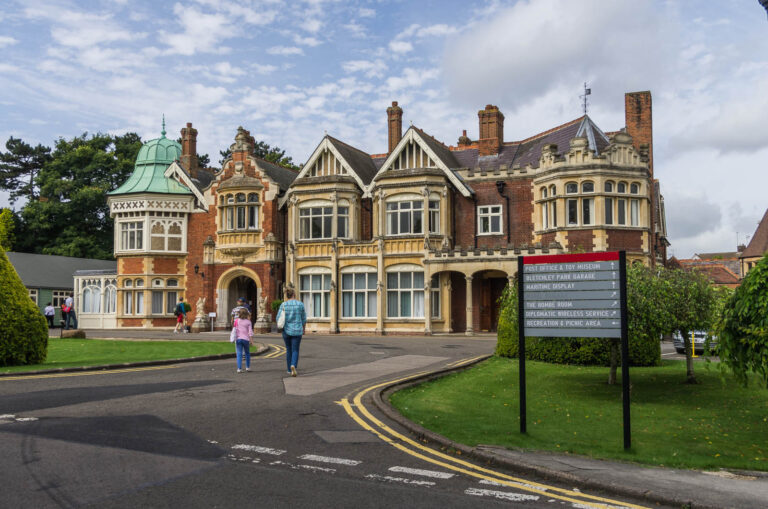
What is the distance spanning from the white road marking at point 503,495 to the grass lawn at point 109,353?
1218 centimetres

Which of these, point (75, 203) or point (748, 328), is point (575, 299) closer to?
point (748, 328)

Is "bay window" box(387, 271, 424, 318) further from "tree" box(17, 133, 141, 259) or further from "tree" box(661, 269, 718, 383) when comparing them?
"tree" box(17, 133, 141, 259)

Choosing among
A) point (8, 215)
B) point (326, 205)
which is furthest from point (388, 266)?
point (8, 215)

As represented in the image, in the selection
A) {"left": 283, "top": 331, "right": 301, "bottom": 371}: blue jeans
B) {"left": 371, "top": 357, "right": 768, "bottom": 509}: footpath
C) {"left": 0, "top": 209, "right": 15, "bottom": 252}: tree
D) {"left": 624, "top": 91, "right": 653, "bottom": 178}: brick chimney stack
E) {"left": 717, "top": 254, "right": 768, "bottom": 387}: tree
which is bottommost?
{"left": 371, "top": 357, "right": 768, "bottom": 509}: footpath

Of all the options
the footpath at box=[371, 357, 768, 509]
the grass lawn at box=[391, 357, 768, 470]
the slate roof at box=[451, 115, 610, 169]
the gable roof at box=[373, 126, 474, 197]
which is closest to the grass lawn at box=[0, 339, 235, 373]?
the grass lawn at box=[391, 357, 768, 470]

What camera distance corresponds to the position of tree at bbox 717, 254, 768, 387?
8.46 m

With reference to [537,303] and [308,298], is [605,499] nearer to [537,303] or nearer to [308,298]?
[537,303]

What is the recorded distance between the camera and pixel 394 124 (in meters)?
41.2

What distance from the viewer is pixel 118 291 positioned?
140 ft

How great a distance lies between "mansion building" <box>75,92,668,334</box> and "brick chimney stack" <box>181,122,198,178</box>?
3.58ft

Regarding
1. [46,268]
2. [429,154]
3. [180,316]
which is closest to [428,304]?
[429,154]

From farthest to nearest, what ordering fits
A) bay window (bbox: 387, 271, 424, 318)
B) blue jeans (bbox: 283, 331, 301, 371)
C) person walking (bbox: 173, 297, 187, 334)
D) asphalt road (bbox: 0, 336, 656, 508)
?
1. bay window (bbox: 387, 271, 424, 318)
2. person walking (bbox: 173, 297, 187, 334)
3. blue jeans (bbox: 283, 331, 301, 371)
4. asphalt road (bbox: 0, 336, 656, 508)

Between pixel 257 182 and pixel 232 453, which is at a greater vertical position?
pixel 257 182

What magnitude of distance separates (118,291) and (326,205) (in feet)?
50.3
